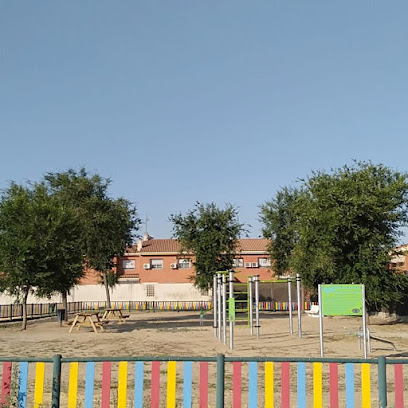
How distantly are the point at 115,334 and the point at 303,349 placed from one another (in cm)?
856

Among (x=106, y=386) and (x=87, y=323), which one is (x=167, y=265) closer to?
(x=87, y=323)

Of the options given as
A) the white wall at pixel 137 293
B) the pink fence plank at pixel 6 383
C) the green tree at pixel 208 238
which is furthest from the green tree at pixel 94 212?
the pink fence plank at pixel 6 383

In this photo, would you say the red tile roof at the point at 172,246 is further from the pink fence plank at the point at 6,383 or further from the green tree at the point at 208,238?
the pink fence plank at the point at 6,383

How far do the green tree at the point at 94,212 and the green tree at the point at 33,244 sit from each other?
8156 millimetres

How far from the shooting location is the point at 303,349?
17344mm

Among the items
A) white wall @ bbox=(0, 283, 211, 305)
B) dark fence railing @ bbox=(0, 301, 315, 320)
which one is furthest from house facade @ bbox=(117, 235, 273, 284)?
dark fence railing @ bbox=(0, 301, 315, 320)

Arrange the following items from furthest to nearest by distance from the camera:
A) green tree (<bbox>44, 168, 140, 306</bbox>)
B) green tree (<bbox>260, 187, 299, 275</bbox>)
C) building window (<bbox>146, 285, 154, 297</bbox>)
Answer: building window (<bbox>146, 285, 154, 297</bbox>), green tree (<bbox>260, 187, 299, 275</bbox>), green tree (<bbox>44, 168, 140, 306</bbox>)

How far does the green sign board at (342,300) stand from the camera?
15156mm

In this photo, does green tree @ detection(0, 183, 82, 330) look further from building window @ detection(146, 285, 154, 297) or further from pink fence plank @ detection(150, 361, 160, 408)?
building window @ detection(146, 285, 154, 297)

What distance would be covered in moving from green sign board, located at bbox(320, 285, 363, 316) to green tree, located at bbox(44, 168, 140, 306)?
73.6 ft

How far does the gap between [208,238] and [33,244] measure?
16667mm

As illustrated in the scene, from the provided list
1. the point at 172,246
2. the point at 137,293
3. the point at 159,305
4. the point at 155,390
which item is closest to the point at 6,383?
the point at 155,390

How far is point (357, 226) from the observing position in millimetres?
27516

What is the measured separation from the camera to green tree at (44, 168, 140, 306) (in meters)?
35.8
